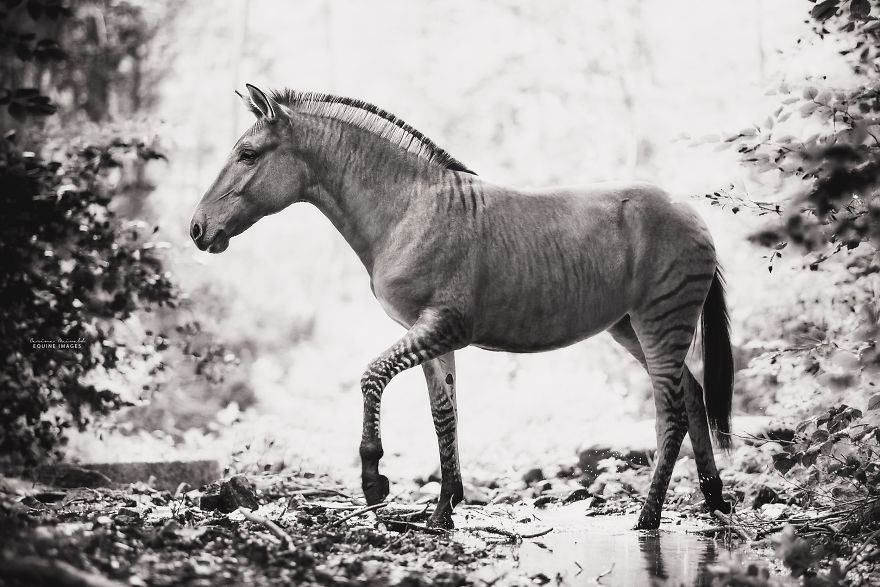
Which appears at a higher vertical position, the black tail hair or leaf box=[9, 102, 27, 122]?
A: leaf box=[9, 102, 27, 122]

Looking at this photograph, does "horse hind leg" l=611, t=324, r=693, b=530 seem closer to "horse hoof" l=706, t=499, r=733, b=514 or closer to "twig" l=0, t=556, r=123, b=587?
"horse hoof" l=706, t=499, r=733, b=514

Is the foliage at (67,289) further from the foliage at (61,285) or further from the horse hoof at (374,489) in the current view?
the horse hoof at (374,489)

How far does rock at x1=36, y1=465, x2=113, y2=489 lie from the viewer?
21.5ft

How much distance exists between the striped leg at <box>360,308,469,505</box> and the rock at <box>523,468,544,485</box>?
2.86m

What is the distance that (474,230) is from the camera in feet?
16.8

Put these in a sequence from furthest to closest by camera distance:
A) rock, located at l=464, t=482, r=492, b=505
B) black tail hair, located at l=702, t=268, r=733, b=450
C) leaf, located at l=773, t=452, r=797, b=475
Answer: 1. rock, located at l=464, t=482, r=492, b=505
2. black tail hair, located at l=702, t=268, r=733, b=450
3. leaf, located at l=773, t=452, r=797, b=475

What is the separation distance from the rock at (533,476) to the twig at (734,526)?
2376 millimetres

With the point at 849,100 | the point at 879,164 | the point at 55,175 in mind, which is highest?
the point at 55,175

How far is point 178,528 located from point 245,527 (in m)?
0.58

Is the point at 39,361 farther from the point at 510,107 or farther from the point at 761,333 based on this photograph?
the point at 510,107

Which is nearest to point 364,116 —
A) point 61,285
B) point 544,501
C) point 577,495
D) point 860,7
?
point 61,285

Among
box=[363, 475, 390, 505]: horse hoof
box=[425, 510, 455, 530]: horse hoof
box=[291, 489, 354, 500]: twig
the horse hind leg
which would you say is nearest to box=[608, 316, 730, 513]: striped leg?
the horse hind leg

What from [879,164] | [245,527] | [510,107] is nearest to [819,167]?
[879,164]

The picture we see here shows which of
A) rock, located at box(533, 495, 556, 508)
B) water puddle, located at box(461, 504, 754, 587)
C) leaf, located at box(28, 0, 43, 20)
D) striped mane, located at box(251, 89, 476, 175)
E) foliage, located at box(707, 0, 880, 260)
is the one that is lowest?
water puddle, located at box(461, 504, 754, 587)
